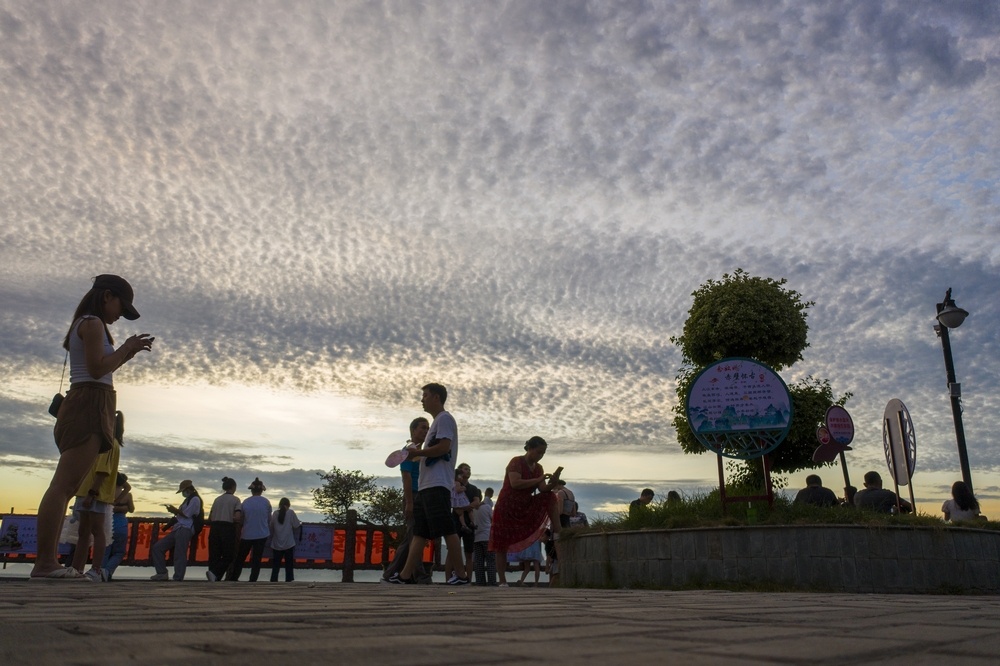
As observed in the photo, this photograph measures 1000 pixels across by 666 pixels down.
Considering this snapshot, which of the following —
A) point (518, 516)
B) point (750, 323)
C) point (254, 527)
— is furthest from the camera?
point (750, 323)

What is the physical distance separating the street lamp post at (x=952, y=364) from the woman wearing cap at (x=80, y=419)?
47.1ft

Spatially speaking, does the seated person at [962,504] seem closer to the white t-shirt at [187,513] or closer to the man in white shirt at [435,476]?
the man in white shirt at [435,476]

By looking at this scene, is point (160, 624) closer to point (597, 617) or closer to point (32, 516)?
point (597, 617)

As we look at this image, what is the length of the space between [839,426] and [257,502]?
406 inches

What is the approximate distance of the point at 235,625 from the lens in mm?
2303

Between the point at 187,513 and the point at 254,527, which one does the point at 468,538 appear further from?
the point at 187,513

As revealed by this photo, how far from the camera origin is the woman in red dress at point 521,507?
34.4 feet

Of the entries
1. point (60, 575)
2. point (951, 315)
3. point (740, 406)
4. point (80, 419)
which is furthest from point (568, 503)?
point (80, 419)

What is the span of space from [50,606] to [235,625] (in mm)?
1159

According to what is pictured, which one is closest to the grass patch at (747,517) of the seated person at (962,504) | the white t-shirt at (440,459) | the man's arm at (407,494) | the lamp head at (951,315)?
the seated person at (962,504)

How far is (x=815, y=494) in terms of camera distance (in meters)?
12.4

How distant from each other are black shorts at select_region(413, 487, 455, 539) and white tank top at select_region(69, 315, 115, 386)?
324cm

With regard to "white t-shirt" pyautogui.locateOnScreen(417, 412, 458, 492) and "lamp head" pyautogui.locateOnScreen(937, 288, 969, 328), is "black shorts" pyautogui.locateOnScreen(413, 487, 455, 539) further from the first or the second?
"lamp head" pyautogui.locateOnScreen(937, 288, 969, 328)

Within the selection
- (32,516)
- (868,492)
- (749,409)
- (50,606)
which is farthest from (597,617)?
(32,516)
